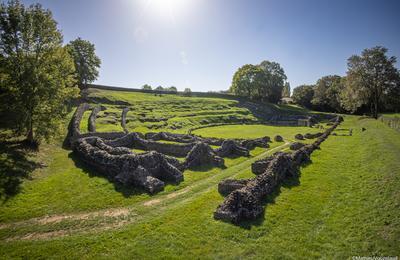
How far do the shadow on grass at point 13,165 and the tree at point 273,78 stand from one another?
344 feet

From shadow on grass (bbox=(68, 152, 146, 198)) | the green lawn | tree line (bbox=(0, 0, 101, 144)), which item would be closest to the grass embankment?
the green lawn

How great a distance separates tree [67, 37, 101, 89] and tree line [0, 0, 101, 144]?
168ft

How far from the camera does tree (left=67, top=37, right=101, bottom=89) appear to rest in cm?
7812

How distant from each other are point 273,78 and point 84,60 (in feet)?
274

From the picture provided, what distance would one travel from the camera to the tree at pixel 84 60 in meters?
78.1

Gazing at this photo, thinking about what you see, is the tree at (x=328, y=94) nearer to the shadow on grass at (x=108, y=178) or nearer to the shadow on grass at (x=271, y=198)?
the shadow on grass at (x=271, y=198)

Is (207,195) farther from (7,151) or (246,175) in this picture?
(7,151)

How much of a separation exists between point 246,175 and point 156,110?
5747 centimetres

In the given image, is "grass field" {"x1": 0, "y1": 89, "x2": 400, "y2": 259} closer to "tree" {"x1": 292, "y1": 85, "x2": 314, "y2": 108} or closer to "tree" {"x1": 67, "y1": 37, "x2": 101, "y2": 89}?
"tree" {"x1": 67, "y1": 37, "x2": 101, "y2": 89}

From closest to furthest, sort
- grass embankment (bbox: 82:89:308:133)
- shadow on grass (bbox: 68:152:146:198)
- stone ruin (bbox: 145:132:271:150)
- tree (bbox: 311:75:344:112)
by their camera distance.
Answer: shadow on grass (bbox: 68:152:146:198) → stone ruin (bbox: 145:132:271:150) → grass embankment (bbox: 82:89:308:133) → tree (bbox: 311:75:344:112)

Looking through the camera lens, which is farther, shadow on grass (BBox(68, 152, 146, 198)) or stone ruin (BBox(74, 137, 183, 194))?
stone ruin (BBox(74, 137, 183, 194))

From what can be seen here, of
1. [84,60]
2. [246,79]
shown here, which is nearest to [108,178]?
[84,60]

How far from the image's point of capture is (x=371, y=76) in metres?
73.8

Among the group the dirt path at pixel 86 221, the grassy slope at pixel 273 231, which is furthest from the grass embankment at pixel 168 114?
the grassy slope at pixel 273 231
